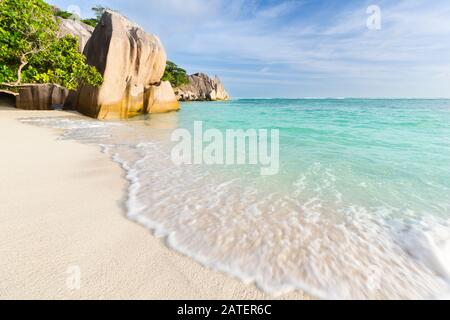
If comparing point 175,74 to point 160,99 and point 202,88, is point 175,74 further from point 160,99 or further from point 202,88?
point 160,99

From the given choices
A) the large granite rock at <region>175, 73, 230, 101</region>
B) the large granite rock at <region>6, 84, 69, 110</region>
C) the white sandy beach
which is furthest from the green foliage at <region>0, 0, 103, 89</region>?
the large granite rock at <region>175, 73, 230, 101</region>

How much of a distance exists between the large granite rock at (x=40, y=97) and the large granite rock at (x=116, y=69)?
74 centimetres

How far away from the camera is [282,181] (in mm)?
3797

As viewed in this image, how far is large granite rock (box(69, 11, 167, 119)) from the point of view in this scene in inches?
483

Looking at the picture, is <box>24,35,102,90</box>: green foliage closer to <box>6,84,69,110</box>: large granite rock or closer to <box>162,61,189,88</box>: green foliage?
<box>6,84,69,110</box>: large granite rock

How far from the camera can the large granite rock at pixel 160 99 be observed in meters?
16.7

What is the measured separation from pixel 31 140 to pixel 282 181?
6.14m

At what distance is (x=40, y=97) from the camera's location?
1343cm

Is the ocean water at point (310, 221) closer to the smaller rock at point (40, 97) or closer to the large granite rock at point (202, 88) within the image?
the smaller rock at point (40, 97)

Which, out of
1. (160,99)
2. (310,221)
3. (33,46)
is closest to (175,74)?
(160,99)

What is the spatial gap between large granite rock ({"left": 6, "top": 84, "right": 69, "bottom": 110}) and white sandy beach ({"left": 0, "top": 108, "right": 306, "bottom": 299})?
13133 mm

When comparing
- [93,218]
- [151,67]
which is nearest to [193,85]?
[151,67]

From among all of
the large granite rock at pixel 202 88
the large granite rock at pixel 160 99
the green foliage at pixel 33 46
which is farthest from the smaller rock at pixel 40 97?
the large granite rock at pixel 202 88
